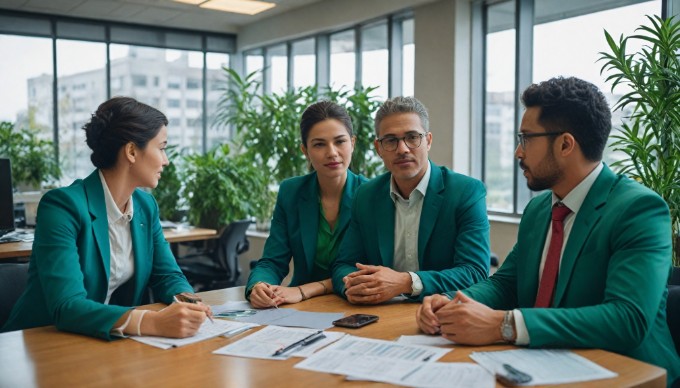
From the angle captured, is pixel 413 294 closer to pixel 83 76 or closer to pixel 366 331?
pixel 366 331

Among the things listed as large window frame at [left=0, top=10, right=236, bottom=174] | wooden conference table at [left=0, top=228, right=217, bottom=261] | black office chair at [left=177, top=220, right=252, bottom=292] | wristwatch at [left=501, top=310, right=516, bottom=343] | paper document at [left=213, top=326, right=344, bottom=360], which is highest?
large window frame at [left=0, top=10, right=236, bottom=174]

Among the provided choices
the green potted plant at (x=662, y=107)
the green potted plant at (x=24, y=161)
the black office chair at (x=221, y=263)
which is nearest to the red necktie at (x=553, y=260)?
the green potted plant at (x=662, y=107)

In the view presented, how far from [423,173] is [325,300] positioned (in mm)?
654

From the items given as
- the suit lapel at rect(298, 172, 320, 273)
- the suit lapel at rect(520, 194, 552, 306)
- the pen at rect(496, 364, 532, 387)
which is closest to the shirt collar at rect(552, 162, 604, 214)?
the suit lapel at rect(520, 194, 552, 306)

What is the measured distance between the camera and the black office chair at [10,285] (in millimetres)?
2391

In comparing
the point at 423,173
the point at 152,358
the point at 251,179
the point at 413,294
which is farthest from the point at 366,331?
the point at 251,179

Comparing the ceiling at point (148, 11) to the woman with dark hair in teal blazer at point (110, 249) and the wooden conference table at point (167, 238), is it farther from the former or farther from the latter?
the woman with dark hair in teal blazer at point (110, 249)

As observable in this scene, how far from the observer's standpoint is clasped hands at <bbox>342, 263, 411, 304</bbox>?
7.11ft

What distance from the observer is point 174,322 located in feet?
6.02

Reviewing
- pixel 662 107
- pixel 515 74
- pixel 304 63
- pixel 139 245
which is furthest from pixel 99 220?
pixel 304 63

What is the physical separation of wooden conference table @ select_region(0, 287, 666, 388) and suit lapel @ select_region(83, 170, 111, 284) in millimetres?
351

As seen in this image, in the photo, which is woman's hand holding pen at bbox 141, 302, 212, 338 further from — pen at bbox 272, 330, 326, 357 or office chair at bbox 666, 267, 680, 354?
office chair at bbox 666, 267, 680, 354

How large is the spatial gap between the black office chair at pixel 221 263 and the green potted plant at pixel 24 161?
8.82ft

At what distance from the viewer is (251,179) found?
7254mm
